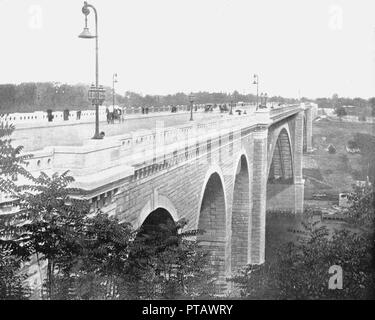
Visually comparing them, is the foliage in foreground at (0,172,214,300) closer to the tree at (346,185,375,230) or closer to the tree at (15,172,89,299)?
the tree at (15,172,89,299)

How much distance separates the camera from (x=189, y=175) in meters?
16.4

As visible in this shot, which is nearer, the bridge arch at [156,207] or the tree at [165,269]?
the tree at [165,269]

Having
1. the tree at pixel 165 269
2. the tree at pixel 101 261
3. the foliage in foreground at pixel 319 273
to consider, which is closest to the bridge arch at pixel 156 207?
the tree at pixel 165 269

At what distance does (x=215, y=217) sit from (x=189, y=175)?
678 cm

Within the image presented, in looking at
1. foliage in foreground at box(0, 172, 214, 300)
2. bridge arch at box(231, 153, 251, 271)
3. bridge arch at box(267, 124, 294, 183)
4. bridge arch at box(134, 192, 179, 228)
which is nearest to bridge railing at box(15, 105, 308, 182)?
foliage in foreground at box(0, 172, 214, 300)

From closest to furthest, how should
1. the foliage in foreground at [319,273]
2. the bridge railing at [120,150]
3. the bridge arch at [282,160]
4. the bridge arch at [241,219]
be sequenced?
the foliage in foreground at [319,273]
the bridge railing at [120,150]
the bridge arch at [241,219]
the bridge arch at [282,160]

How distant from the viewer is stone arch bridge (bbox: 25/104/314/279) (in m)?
9.27

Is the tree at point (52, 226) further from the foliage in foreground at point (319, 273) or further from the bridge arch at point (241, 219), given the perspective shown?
the bridge arch at point (241, 219)

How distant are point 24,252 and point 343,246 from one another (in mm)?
5447

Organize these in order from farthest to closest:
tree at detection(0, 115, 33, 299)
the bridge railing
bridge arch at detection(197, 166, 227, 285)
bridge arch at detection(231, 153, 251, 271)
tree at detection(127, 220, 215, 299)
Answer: bridge arch at detection(231, 153, 251, 271), bridge arch at detection(197, 166, 227, 285), the bridge railing, tree at detection(127, 220, 215, 299), tree at detection(0, 115, 33, 299)

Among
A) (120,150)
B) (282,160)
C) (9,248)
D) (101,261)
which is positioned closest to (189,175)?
(120,150)

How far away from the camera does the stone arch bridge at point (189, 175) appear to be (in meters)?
9.27
